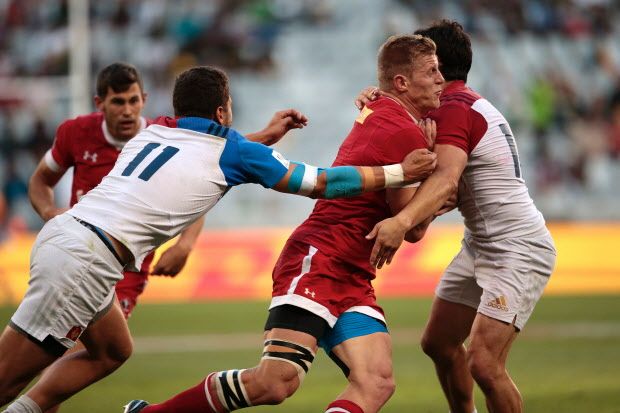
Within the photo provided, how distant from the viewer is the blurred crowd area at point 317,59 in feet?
77.6

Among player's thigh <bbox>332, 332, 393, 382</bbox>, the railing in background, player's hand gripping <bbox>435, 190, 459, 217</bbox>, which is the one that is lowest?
the railing in background

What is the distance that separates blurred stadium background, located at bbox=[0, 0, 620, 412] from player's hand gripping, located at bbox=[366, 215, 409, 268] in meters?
9.85

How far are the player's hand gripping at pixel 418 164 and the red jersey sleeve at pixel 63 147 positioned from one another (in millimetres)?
3089

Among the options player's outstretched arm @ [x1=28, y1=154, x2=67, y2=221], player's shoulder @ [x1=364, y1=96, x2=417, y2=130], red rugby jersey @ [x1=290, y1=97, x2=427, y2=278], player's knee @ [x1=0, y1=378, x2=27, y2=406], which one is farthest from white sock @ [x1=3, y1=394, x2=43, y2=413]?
player's shoulder @ [x1=364, y1=96, x2=417, y2=130]

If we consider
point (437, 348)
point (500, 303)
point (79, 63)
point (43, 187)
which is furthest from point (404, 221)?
point (79, 63)

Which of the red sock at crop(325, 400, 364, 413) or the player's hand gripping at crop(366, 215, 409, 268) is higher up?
the player's hand gripping at crop(366, 215, 409, 268)

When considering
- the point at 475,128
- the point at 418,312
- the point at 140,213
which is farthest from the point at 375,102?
the point at 418,312

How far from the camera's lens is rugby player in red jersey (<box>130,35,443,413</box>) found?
20.1 ft

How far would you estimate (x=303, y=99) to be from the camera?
82.5 feet

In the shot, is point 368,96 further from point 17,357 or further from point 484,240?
point 17,357

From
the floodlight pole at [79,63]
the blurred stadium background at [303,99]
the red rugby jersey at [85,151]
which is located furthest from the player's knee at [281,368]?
the floodlight pole at [79,63]

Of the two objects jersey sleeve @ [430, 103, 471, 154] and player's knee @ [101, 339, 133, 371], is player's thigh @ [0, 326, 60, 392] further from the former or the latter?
jersey sleeve @ [430, 103, 471, 154]

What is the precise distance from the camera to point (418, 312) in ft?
55.7

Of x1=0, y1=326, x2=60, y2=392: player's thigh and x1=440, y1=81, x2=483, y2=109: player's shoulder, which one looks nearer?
x1=0, y1=326, x2=60, y2=392: player's thigh
